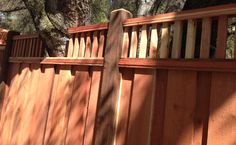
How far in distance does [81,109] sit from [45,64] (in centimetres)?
88

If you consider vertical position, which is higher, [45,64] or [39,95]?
[45,64]

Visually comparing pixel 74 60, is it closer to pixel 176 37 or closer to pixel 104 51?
pixel 104 51

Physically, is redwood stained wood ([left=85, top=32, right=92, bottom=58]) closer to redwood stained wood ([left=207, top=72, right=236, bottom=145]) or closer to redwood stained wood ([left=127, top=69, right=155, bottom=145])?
redwood stained wood ([left=127, top=69, right=155, bottom=145])

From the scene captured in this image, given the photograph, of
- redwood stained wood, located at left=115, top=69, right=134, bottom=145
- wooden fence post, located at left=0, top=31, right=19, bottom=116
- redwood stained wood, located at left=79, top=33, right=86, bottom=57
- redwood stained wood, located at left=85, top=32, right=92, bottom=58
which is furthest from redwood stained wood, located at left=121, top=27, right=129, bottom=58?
wooden fence post, located at left=0, top=31, right=19, bottom=116

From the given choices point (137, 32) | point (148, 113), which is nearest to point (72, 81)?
point (137, 32)

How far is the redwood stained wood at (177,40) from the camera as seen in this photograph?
2075 mm

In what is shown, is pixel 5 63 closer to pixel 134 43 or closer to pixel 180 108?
pixel 134 43

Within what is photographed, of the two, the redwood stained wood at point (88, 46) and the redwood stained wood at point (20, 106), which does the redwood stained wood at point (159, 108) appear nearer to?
the redwood stained wood at point (88, 46)

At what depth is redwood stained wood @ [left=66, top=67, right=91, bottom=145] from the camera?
2.81m

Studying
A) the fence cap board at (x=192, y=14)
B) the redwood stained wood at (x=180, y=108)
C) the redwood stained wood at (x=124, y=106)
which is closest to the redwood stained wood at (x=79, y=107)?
the redwood stained wood at (x=124, y=106)

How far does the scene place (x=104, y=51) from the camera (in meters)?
2.73

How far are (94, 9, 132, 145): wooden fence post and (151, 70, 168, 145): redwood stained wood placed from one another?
1.30 feet

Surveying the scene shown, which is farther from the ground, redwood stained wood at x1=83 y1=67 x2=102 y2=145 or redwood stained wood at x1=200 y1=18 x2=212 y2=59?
redwood stained wood at x1=200 y1=18 x2=212 y2=59

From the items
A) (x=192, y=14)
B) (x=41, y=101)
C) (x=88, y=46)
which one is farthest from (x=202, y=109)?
(x=41, y=101)
